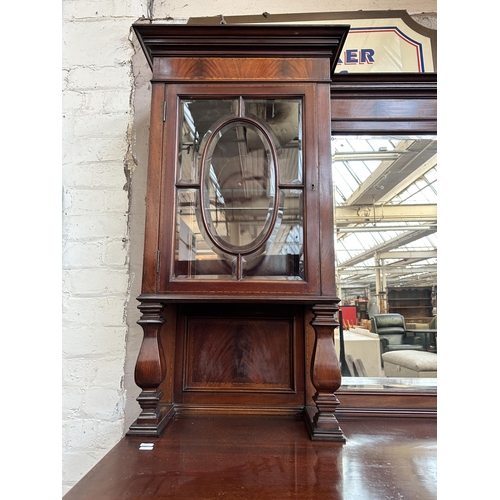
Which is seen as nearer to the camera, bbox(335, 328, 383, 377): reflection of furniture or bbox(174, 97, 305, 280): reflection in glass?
bbox(174, 97, 305, 280): reflection in glass

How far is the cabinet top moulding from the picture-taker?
808mm

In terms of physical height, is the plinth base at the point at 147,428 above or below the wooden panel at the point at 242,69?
below

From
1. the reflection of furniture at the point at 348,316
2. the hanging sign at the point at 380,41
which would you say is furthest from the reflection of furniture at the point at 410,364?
the hanging sign at the point at 380,41

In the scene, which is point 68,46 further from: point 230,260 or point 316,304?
point 316,304

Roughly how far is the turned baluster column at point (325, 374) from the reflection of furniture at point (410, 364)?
275mm

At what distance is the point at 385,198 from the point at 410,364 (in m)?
0.45

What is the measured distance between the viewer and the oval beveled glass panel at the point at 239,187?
32.5 inches

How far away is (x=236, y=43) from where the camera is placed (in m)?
0.82

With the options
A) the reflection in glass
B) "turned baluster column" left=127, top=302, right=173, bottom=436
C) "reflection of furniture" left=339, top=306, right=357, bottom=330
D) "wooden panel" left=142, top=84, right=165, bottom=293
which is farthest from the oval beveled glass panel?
"reflection of furniture" left=339, top=306, right=357, bottom=330

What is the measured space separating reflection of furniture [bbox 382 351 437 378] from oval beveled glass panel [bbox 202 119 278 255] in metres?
0.49

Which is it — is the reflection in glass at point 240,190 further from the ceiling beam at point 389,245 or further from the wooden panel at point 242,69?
the ceiling beam at point 389,245

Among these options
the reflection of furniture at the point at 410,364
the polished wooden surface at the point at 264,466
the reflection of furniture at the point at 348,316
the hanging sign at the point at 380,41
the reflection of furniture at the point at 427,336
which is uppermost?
the hanging sign at the point at 380,41

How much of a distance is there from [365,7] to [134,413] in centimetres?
141

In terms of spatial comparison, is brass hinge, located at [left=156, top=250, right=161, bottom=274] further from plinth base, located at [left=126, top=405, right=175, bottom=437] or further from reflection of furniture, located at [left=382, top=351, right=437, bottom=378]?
reflection of furniture, located at [left=382, top=351, right=437, bottom=378]
